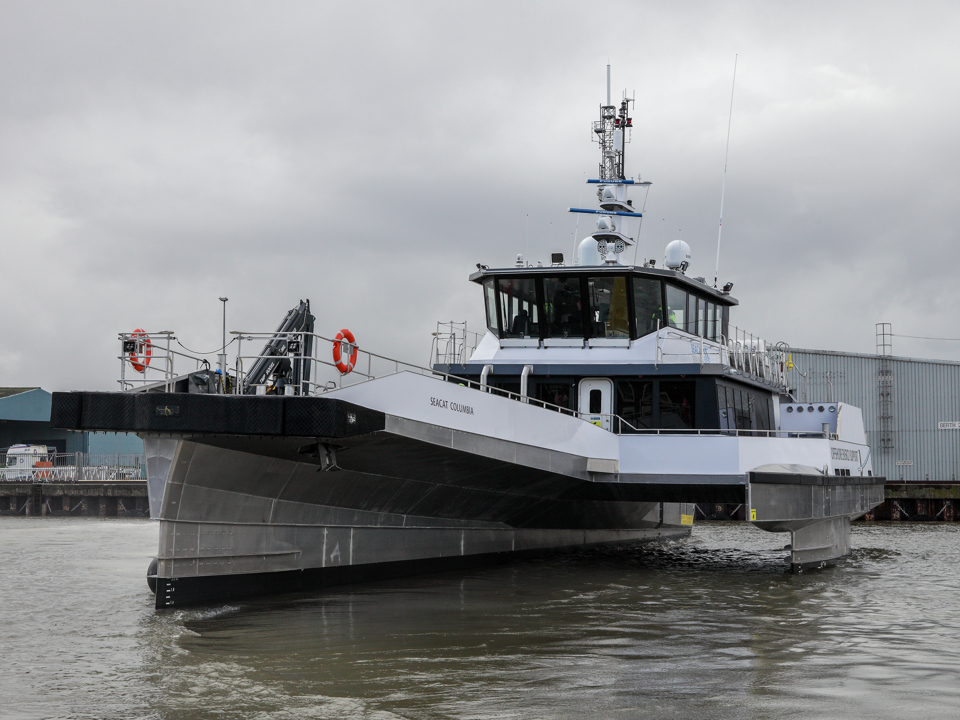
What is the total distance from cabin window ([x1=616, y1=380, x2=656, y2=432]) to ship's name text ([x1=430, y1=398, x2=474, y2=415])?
4.23 metres

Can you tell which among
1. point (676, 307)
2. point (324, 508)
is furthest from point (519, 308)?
point (324, 508)

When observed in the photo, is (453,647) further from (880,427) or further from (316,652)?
(880,427)

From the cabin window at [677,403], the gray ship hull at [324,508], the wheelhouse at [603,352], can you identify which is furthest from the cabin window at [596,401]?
the gray ship hull at [324,508]

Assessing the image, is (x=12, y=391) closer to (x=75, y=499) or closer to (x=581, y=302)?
(x=75, y=499)

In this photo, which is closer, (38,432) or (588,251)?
(588,251)

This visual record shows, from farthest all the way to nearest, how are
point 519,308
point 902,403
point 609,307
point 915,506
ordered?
point 902,403 < point 915,506 < point 519,308 < point 609,307

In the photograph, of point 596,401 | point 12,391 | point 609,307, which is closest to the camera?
point 596,401

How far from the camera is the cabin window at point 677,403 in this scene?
15078mm

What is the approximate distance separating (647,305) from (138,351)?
855cm

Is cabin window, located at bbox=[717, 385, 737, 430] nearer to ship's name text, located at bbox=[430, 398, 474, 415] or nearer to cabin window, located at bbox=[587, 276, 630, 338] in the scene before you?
cabin window, located at bbox=[587, 276, 630, 338]

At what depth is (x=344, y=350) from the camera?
10.5 meters

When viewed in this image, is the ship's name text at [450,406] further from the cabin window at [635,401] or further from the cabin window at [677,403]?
the cabin window at [677,403]

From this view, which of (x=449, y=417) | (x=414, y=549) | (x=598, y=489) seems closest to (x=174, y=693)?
(x=449, y=417)

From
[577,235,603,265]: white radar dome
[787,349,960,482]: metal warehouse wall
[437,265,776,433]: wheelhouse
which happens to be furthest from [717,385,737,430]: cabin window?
[787,349,960,482]: metal warehouse wall
